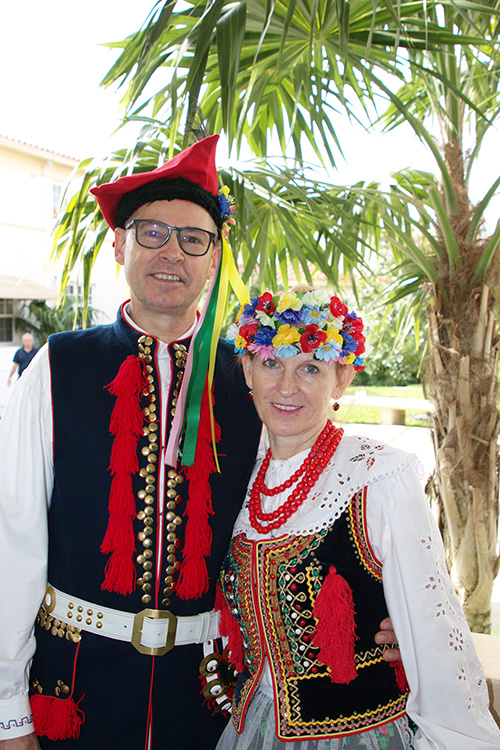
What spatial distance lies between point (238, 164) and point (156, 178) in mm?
995

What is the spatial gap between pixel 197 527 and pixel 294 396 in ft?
1.42

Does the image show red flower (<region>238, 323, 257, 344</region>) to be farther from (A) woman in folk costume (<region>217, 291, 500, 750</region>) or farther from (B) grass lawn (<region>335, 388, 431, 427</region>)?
(B) grass lawn (<region>335, 388, 431, 427</region>)

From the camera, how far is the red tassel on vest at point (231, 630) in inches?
61.4

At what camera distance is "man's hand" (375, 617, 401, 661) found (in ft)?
4.54

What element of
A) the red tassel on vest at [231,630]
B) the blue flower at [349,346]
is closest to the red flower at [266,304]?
the blue flower at [349,346]

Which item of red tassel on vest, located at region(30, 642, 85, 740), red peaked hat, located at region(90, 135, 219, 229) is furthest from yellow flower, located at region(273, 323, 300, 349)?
red tassel on vest, located at region(30, 642, 85, 740)

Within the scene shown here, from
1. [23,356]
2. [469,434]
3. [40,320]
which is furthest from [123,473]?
[40,320]

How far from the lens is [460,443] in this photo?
273 cm

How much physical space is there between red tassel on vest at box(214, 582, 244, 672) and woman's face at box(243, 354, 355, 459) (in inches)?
17.2

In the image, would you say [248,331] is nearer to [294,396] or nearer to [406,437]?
[294,396]

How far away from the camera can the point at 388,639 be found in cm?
138

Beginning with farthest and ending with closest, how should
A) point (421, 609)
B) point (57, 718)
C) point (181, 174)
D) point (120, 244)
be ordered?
point (120, 244) < point (181, 174) < point (57, 718) < point (421, 609)

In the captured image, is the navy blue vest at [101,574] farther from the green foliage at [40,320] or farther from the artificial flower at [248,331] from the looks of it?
the green foliage at [40,320]

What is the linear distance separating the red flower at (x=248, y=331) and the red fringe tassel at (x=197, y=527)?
317 millimetres
